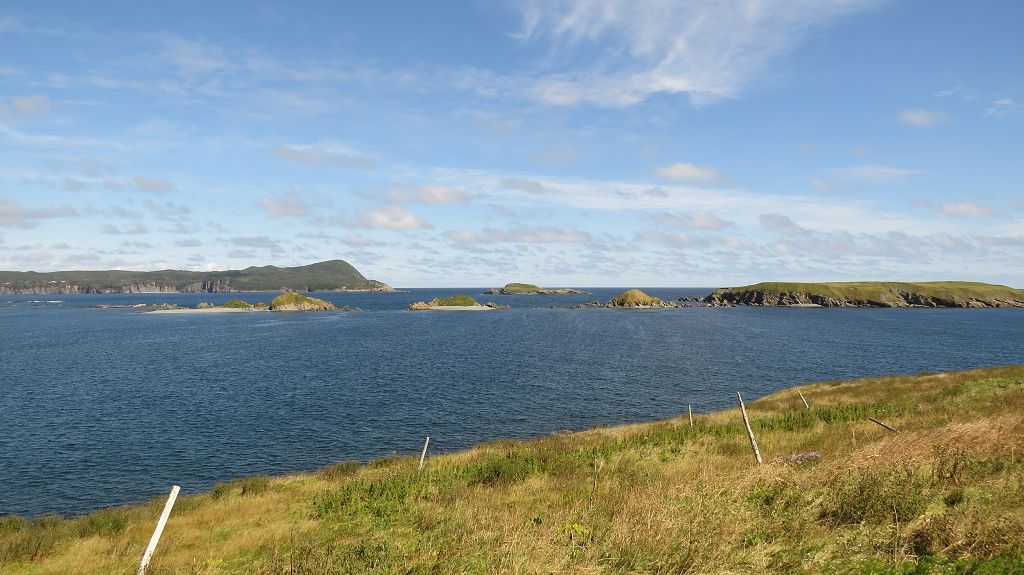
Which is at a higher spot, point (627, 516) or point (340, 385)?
point (627, 516)

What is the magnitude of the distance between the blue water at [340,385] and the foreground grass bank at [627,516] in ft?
36.1

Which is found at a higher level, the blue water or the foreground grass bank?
the foreground grass bank

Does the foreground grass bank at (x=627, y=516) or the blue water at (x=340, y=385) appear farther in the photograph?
the blue water at (x=340, y=385)

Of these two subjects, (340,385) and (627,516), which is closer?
(627,516)

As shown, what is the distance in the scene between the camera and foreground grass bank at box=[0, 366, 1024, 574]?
9812mm

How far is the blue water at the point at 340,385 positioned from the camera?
113 feet

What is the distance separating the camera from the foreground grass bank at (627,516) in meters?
9.81

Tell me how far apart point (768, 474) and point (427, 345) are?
83667 millimetres

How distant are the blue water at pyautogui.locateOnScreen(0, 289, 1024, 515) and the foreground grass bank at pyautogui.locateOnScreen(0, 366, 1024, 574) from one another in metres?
11.0

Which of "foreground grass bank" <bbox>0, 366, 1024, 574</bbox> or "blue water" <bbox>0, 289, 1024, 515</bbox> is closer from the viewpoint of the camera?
"foreground grass bank" <bbox>0, 366, 1024, 574</bbox>

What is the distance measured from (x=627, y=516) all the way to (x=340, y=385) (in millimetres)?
51697

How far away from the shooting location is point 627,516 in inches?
465

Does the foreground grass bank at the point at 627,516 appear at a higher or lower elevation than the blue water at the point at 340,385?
higher

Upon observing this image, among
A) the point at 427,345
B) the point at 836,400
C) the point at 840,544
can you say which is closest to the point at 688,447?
the point at 840,544
